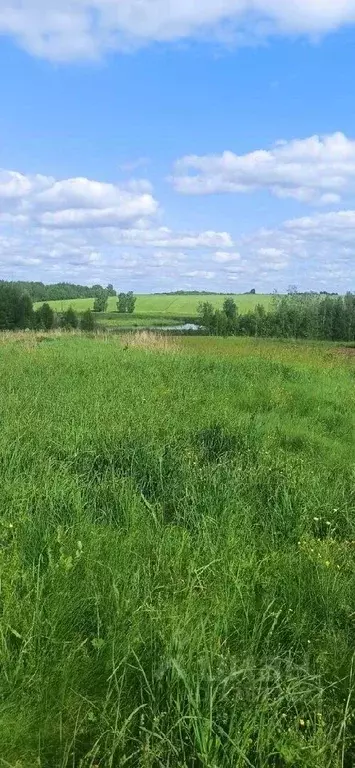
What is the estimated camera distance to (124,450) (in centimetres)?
629

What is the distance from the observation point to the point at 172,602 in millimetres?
3201

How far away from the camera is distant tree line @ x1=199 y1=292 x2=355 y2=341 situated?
229 feet

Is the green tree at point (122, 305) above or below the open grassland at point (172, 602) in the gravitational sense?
above

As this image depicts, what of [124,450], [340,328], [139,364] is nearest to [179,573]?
[124,450]

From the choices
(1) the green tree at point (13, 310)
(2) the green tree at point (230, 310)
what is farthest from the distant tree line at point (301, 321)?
(1) the green tree at point (13, 310)

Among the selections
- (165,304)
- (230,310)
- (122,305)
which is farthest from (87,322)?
(165,304)

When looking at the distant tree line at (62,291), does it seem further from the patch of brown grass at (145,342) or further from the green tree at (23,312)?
the patch of brown grass at (145,342)

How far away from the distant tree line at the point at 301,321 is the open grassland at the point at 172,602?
205 ft

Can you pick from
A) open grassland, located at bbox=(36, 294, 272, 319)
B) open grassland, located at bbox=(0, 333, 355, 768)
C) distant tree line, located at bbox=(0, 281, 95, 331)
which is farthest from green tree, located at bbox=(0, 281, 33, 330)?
open grassland, located at bbox=(0, 333, 355, 768)

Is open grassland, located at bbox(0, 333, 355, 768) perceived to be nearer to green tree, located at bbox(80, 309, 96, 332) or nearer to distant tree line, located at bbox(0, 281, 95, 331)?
green tree, located at bbox(80, 309, 96, 332)

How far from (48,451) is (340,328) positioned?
222 feet

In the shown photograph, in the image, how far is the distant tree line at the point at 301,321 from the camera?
229ft

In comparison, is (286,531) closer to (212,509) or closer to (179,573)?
(212,509)

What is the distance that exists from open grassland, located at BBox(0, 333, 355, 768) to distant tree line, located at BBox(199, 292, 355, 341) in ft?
205
